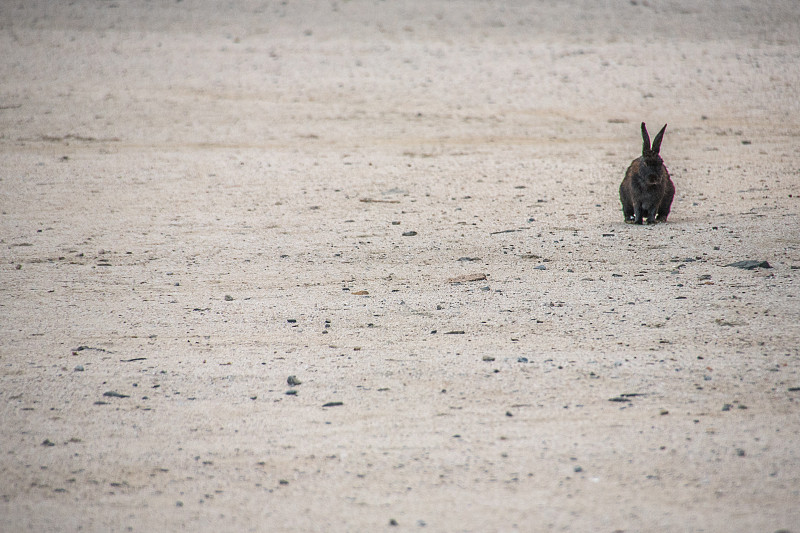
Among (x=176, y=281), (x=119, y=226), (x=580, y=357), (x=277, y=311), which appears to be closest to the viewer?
(x=580, y=357)

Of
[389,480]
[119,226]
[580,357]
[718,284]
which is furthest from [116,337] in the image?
[718,284]

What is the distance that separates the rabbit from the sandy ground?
1.06 ft

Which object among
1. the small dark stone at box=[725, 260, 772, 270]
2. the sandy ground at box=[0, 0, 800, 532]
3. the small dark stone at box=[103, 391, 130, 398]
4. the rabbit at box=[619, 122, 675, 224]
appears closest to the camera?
the sandy ground at box=[0, 0, 800, 532]

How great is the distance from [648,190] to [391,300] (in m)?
4.05

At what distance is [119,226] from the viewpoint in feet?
30.0

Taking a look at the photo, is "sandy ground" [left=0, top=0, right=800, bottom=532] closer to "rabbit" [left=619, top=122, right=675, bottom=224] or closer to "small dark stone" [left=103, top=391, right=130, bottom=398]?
"small dark stone" [left=103, top=391, right=130, bottom=398]

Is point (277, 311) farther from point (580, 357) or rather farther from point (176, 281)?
point (580, 357)

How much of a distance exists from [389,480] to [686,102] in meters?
13.7

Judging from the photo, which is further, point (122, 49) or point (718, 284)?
point (122, 49)

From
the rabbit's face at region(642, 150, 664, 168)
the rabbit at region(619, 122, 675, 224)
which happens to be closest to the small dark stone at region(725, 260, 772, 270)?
the rabbit at region(619, 122, 675, 224)

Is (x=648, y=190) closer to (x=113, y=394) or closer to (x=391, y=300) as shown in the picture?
(x=391, y=300)

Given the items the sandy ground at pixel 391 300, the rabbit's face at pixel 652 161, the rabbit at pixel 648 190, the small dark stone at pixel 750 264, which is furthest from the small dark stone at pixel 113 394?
the rabbit's face at pixel 652 161

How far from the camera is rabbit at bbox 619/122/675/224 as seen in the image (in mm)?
8828

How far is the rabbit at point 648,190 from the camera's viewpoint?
8.83 metres
